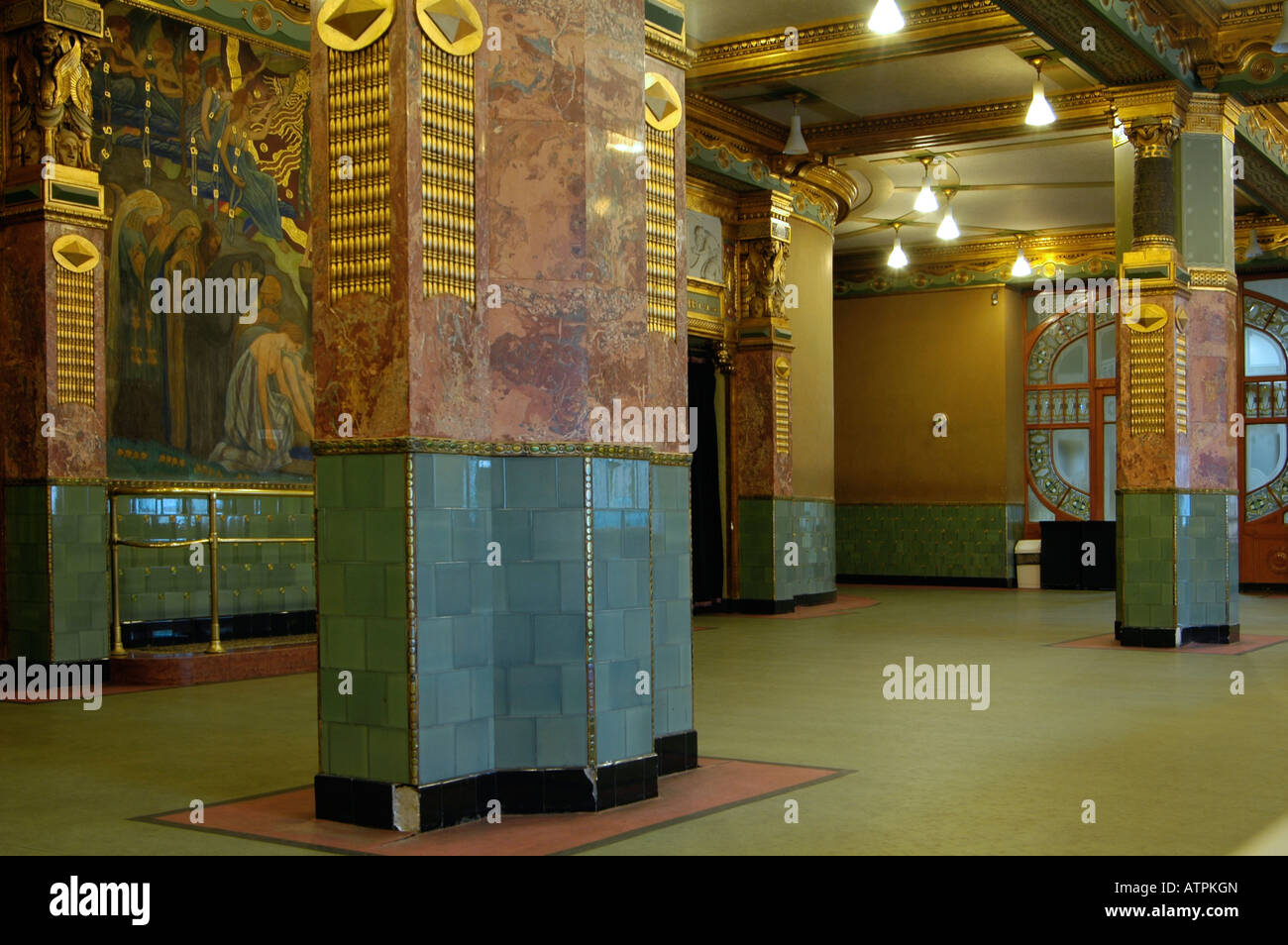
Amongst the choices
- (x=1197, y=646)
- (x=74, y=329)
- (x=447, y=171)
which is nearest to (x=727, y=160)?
(x=1197, y=646)

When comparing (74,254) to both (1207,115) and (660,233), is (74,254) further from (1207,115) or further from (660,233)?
(1207,115)

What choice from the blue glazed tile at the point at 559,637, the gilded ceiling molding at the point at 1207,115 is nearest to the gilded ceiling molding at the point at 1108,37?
the gilded ceiling molding at the point at 1207,115

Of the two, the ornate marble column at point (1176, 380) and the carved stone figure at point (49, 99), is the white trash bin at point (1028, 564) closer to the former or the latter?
the ornate marble column at point (1176, 380)

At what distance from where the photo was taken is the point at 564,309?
534cm

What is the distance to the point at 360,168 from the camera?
16.6 feet

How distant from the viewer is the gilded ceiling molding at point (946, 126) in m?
13.5

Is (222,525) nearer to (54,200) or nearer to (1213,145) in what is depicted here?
(54,200)

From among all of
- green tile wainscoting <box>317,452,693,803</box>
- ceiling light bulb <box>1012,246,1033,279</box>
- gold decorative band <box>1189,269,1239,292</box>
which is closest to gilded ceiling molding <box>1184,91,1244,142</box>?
gold decorative band <box>1189,269,1239,292</box>

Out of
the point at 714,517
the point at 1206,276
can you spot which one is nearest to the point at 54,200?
the point at 714,517

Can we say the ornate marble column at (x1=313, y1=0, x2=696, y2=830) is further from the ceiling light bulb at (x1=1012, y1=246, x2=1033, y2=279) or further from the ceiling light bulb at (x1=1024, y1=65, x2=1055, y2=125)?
the ceiling light bulb at (x1=1012, y1=246, x2=1033, y2=279)

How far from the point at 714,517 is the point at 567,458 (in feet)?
33.6

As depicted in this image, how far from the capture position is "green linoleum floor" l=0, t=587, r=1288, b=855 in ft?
15.6

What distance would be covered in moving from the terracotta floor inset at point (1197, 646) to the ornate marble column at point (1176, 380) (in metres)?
0.12

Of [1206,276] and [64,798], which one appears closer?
[64,798]
